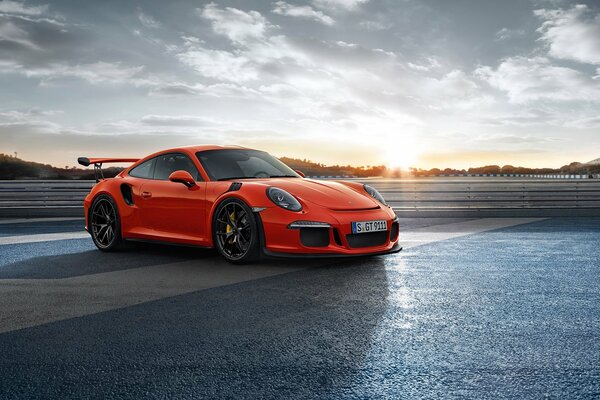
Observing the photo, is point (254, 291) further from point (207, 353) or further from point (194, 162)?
point (194, 162)

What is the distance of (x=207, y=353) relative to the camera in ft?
12.5

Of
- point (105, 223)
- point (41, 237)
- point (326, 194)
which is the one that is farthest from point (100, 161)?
point (326, 194)

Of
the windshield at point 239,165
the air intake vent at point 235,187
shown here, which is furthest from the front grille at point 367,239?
the windshield at point 239,165

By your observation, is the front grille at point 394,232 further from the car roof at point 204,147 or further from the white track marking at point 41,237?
the white track marking at point 41,237

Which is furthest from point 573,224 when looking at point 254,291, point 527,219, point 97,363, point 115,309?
point 97,363

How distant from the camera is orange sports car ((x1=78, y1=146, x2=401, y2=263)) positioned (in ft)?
22.5

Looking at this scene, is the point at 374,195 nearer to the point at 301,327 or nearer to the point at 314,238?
the point at 314,238

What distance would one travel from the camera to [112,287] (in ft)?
20.2

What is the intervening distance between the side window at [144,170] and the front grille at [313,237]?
2.64m

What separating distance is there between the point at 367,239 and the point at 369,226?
0.50ft

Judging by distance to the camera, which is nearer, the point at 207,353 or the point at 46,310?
the point at 207,353

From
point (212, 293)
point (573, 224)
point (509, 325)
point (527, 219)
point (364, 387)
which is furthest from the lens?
point (527, 219)

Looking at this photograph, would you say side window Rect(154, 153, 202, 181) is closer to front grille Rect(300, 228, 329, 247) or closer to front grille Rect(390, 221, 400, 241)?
front grille Rect(300, 228, 329, 247)

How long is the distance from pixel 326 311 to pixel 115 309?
174 cm
